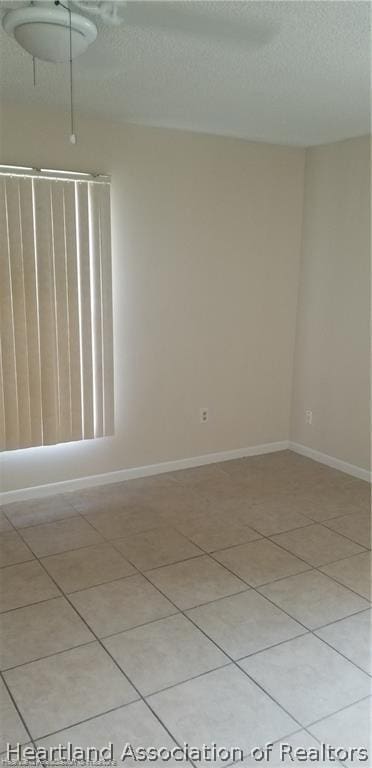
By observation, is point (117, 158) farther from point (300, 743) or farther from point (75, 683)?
point (300, 743)

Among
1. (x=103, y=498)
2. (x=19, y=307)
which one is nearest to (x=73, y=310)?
(x=19, y=307)

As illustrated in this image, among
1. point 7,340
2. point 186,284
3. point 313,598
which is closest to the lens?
point 313,598

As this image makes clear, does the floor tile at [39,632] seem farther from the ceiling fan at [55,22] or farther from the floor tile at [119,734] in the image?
the ceiling fan at [55,22]

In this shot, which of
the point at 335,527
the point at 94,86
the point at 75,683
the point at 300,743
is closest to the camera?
the point at 300,743

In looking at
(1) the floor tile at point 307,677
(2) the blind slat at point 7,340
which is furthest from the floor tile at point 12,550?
(1) the floor tile at point 307,677

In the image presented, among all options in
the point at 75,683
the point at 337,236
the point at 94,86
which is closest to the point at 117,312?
the point at 94,86

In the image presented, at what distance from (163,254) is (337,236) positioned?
1.32m

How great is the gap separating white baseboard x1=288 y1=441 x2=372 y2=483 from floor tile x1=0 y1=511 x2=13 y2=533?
7.99ft

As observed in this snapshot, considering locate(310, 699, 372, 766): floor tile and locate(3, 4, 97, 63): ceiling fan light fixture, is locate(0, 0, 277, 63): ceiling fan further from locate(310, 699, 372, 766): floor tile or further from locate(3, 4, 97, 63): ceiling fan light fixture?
locate(310, 699, 372, 766): floor tile

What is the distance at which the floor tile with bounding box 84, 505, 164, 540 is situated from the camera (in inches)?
137

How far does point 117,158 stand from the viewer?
385 centimetres

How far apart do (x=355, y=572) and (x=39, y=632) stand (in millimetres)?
1587

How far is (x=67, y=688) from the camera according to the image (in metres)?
2.21

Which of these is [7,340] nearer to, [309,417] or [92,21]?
[92,21]
